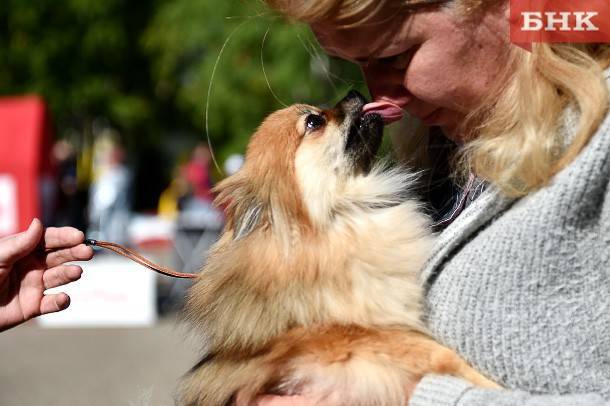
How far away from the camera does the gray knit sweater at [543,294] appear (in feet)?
5.51

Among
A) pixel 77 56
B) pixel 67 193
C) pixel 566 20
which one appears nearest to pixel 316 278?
pixel 566 20

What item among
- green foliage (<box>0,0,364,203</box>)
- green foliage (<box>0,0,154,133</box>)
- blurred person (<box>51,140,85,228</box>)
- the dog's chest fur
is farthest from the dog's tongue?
green foliage (<box>0,0,154,133</box>)

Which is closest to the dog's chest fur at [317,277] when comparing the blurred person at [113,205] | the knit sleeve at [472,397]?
the knit sleeve at [472,397]

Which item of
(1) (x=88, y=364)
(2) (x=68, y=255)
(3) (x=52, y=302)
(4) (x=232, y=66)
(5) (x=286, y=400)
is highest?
(2) (x=68, y=255)

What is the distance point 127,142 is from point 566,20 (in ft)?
79.5

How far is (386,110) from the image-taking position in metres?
2.41

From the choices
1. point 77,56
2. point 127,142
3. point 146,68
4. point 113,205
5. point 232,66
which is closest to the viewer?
point 113,205

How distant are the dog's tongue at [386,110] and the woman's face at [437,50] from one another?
0.83ft

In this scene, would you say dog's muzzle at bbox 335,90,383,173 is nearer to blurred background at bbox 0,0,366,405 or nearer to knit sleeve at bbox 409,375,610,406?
blurred background at bbox 0,0,366,405

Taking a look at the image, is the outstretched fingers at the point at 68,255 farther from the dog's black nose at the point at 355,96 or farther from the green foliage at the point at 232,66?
the green foliage at the point at 232,66

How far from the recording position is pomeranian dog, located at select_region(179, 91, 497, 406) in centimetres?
200

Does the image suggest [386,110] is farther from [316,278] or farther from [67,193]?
[67,193]

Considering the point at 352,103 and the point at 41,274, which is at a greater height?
the point at 352,103

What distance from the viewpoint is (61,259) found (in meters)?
2.28
